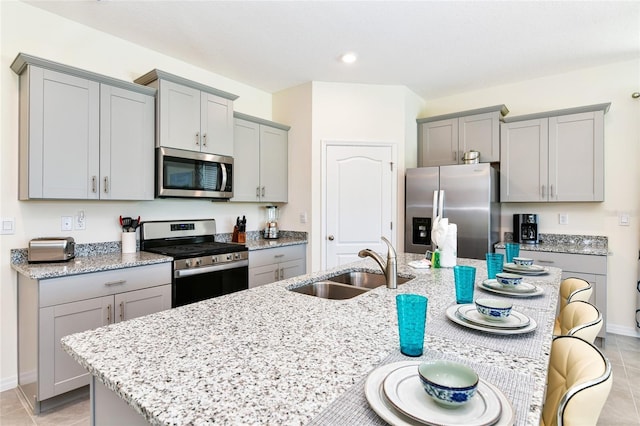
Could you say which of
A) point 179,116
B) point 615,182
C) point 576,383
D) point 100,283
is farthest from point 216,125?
point 615,182

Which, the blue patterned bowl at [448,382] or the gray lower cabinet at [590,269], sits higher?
the blue patterned bowl at [448,382]

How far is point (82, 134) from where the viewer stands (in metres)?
2.41

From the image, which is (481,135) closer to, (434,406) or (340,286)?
(340,286)

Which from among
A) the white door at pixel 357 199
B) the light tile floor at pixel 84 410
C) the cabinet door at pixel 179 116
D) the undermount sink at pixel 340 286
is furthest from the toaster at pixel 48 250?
the white door at pixel 357 199

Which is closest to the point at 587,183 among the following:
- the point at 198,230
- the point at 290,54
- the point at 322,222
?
the point at 322,222

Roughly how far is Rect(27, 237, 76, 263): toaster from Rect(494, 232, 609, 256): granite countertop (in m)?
3.71

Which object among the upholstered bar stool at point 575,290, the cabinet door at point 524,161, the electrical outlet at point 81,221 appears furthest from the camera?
the cabinet door at point 524,161

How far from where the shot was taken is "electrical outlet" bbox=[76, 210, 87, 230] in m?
2.63

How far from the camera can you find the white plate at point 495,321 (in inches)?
42.7

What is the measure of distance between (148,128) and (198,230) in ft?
3.61

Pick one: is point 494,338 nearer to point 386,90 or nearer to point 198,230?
point 198,230

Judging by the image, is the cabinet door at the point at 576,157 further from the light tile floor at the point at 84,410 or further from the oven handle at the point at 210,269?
the oven handle at the point at 210,269

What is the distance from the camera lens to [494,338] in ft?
3.42

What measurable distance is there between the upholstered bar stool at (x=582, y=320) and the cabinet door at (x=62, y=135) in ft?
9.58
